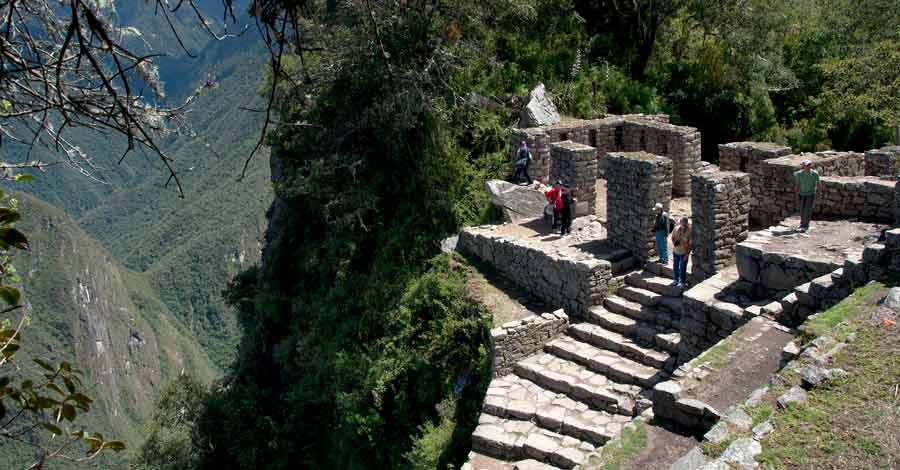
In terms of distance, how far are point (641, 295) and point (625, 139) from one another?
255 inches

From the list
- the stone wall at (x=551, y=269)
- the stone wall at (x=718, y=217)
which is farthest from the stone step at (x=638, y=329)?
the stone wall at (x=718, y=217)

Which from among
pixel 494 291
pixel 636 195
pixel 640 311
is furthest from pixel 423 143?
pixel 640 311

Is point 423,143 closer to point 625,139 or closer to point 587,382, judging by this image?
point 625,139

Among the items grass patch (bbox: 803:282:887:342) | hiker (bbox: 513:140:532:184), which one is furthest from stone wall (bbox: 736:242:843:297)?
hiker (bbox: 513:140:532:184)

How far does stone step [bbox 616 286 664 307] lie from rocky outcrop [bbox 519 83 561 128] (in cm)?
605

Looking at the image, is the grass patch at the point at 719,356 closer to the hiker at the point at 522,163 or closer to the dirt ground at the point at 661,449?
the dirt ground at the point at 661,449

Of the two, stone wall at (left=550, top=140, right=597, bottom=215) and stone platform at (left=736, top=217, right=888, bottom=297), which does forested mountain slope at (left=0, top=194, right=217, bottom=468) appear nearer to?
stone wall at (left=550, top=140, right=597, bottom=215)

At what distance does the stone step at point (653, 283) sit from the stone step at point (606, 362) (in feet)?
4.25

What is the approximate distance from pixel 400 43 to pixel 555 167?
4.08 metres

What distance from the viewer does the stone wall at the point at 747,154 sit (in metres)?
11.7

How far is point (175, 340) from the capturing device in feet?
327

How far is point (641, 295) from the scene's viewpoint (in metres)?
10.2

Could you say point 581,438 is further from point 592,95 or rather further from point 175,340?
point 175,340

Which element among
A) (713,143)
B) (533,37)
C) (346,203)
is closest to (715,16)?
(713,143)
